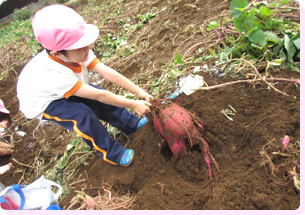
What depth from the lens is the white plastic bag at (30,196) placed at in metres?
1.59

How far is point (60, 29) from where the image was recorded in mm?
1211

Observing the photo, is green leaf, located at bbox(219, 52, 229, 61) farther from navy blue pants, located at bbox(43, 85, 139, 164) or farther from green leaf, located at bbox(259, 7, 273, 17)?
navy blue pants, located at bbox(43, 85, 139, 164)

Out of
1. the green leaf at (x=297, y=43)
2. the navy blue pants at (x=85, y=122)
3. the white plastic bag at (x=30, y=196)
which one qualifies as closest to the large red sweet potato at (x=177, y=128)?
the navy blue pants at (x=85, y=122)

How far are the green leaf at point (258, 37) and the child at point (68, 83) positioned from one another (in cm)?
104

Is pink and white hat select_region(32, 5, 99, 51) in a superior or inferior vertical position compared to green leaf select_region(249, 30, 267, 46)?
superior

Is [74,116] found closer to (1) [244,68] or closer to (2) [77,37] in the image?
(2) [77,37]

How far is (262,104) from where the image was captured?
1504 mm

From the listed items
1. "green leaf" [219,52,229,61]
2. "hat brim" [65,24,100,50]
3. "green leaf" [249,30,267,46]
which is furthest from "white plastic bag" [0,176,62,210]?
"green leaf" [249,30,267,46]

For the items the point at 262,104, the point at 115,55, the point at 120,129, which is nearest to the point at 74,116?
the point at 120,129

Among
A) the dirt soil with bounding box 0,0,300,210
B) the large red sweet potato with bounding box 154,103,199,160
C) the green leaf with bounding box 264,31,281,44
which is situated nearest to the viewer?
the dirt soil with bounding box 0,0,300,210

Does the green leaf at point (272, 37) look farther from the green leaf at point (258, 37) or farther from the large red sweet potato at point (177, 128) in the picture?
the large red sweet potato at point (177, 128)

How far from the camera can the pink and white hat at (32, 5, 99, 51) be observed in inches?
47.7

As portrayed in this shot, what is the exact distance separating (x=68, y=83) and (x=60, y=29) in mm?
374

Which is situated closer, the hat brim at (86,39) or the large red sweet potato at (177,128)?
the hat brim at (86,39)
